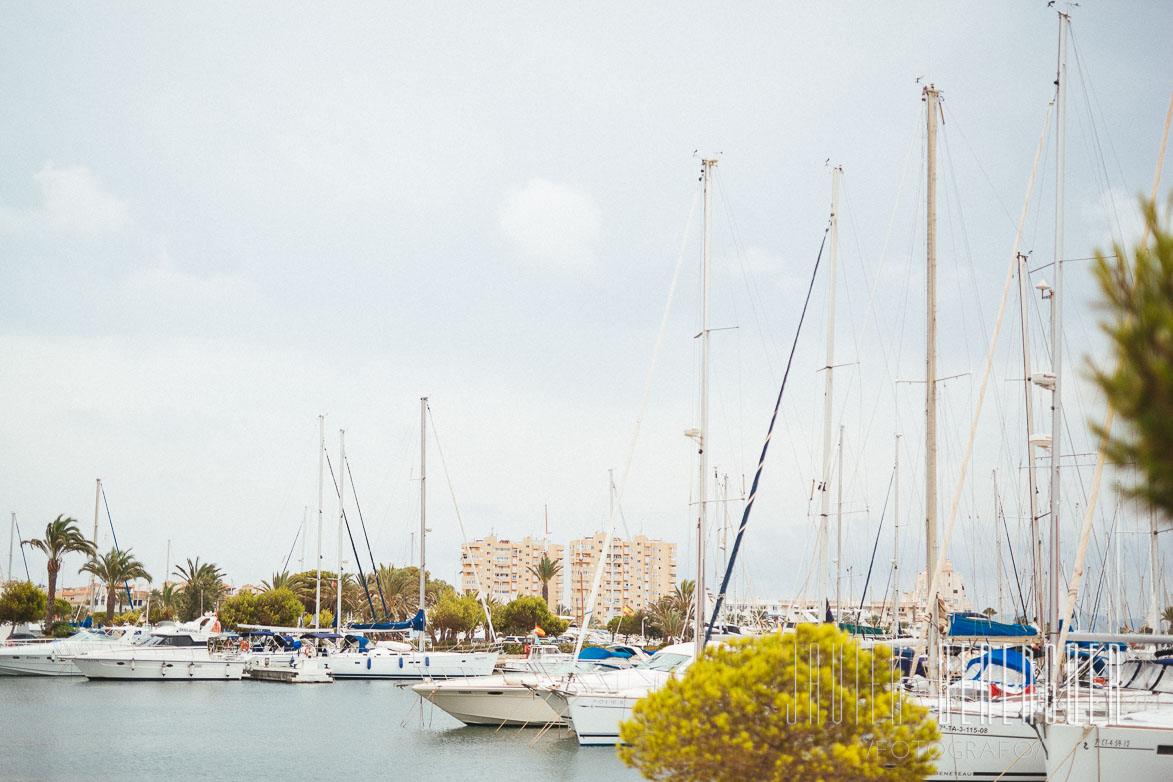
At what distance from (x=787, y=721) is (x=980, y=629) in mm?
12145

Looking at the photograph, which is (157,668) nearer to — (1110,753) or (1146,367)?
(1110,753)

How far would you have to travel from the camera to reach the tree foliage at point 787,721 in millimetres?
10656

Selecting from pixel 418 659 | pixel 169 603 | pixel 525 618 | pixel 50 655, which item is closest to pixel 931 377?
pixel 418 659

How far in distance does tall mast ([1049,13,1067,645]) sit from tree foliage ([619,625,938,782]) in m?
7.00

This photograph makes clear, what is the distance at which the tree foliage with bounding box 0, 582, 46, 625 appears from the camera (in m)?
64.9

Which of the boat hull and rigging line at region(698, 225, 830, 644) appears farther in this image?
the boat hull

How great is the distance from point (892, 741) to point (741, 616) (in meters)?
65.0

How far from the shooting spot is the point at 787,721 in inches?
423

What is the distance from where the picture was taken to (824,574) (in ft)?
76.8

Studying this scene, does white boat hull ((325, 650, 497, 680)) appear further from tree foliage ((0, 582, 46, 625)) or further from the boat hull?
tree foliage ((0, 582, 46, 625))

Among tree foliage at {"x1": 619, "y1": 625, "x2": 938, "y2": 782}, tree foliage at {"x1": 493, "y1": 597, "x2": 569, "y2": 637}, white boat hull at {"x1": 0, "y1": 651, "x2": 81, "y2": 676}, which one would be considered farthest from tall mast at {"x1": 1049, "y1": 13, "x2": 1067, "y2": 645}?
tree foliage at {"x1": 493, "y1": 597, "x2": 569, "y2": 637}

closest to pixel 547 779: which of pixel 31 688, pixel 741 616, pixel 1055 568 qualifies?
pixel 1055 568

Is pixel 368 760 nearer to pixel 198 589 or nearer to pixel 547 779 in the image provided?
pixel 547 779

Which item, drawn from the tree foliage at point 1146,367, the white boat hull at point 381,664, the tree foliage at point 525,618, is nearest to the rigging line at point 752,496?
the tree foliage at point 1146,367
